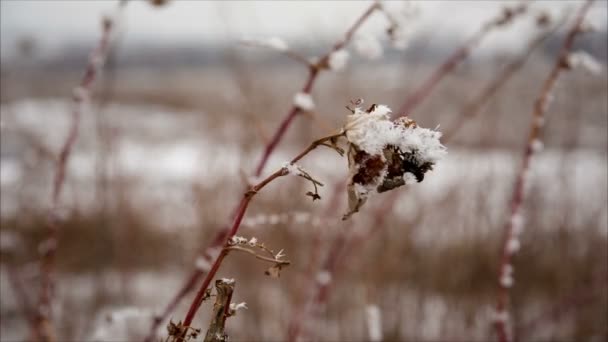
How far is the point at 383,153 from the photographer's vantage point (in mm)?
398

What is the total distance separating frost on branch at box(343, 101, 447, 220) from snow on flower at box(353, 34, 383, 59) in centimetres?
47

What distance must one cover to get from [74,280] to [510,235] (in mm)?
3907

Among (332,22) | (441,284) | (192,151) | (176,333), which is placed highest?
(192,151)

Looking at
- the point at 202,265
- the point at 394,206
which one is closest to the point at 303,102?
the point at 202,265

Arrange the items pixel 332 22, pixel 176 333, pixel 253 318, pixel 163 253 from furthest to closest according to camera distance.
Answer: pixel 163 253
pixel 253 318
pixel 332 22
pixel 176 333

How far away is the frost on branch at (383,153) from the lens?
1.29ft

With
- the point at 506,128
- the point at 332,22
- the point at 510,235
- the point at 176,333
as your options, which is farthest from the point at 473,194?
the point at 176,333

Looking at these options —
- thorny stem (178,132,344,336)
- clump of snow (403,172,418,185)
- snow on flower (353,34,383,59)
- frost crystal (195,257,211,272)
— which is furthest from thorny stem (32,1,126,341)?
clump of snow (403,172,418,185)

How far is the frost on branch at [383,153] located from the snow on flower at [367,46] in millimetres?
468

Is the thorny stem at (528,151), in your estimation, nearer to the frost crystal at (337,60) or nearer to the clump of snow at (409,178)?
the frost crystal at (337,60)

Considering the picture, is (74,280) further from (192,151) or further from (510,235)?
(192,151)

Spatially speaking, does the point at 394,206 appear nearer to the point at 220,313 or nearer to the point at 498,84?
the point at 498,84

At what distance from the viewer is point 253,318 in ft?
9.07

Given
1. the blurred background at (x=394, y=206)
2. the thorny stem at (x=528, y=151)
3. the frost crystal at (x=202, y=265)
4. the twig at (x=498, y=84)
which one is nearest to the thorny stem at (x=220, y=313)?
the frost crystal at (x=202, y=265)
